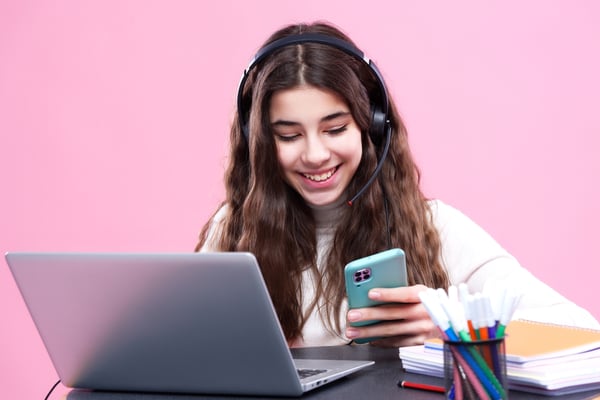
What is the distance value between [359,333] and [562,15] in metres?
1.64

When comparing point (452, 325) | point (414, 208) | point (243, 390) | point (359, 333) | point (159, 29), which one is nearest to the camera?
point (452, 325)

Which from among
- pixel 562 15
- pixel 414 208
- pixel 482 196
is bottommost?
pixel 482 196

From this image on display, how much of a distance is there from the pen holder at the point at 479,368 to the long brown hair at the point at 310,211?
883 mm

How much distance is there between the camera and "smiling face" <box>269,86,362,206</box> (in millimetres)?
1734

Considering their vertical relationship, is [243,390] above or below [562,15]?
below

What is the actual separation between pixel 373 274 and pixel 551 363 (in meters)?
0.38

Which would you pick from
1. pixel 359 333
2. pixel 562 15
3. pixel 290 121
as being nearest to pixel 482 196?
pixel 562 15

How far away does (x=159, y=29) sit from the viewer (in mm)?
2896

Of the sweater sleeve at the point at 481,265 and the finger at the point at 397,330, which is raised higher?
the finger at the point at 397,330

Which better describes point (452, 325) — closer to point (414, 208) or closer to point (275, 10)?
point (414, 208)

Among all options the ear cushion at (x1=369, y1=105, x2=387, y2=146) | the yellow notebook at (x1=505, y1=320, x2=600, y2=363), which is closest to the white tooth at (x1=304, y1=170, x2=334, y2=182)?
the ear cushion at (x1=369, y1=105, x2=387, y2=146)

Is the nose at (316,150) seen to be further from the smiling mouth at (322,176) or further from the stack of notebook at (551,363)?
the stack of notebook at (551,363)

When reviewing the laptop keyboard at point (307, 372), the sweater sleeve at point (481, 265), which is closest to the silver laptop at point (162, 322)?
the laptop keyboard at point (307, 372)

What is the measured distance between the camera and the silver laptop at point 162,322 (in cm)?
104
